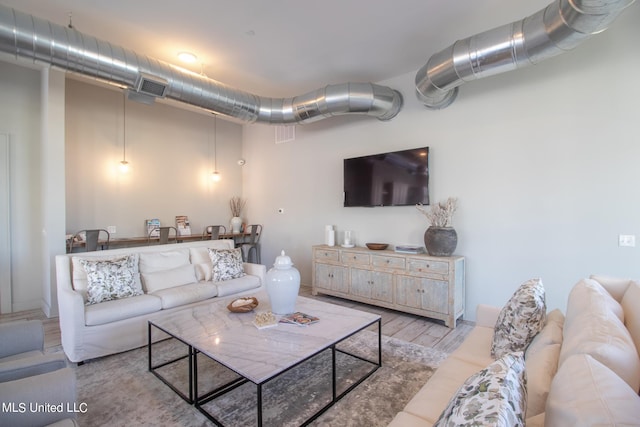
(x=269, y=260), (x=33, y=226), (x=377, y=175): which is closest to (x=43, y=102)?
(x=33, y=226)

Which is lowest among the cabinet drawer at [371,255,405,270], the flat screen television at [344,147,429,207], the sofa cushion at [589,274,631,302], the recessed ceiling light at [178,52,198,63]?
the cabinet drawer at [371,255,405,270]

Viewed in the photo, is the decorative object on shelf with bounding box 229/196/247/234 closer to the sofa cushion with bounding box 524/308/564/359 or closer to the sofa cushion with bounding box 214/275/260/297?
the sofa cushion with bounding box 214/275/260/297

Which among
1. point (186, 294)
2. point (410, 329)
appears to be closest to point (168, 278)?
point (186, 294)

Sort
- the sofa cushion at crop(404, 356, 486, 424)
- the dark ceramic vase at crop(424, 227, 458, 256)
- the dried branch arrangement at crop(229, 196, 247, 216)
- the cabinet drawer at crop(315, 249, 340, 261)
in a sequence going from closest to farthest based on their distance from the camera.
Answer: the sofa cushion at crop(404, 356, 486, 424)
the dark ceramic vase at crop(424, 227, 458, 256)
the cabinet drawer at crop(315, 249, 340, 261)
the dried branch arrangement at crop(229, 196, 247, 216)

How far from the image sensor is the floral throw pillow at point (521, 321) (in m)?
1.65

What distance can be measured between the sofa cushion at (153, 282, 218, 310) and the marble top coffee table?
0.69m

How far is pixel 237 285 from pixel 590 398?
3524 millimetres

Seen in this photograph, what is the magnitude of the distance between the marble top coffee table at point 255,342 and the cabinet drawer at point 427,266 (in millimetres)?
1370

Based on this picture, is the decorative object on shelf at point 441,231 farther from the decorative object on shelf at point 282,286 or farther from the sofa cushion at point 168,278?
the sofa cushion at point 168,278

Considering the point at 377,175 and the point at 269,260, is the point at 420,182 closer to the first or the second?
the point at 377,175

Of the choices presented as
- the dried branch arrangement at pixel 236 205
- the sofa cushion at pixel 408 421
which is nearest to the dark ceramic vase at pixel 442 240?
the sofa cushion at pixel 408 421

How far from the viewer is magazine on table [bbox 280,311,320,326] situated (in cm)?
234

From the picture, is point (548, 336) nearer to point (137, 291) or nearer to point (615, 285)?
point (615, 285)

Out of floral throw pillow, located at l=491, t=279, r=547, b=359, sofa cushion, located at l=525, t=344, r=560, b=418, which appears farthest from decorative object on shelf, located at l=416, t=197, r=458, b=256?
sofa cushion, located at l=525, t=344, r=560, b=418
